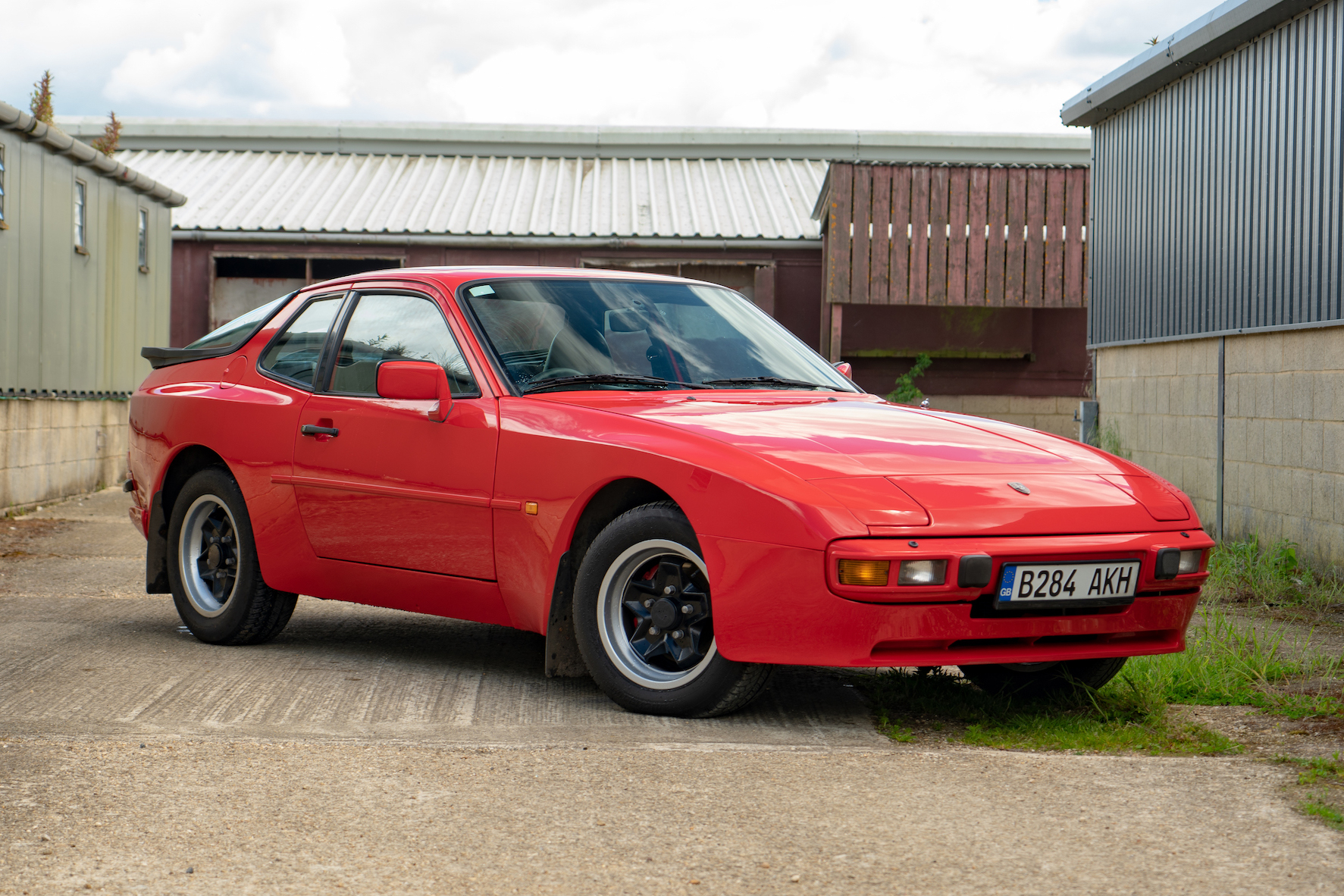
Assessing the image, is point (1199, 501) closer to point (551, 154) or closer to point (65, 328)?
point (65, 328)

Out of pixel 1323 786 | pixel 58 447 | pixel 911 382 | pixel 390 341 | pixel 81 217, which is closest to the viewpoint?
pixel 1323 786

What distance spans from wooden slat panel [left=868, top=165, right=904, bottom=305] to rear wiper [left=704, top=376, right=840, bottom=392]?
13309mm

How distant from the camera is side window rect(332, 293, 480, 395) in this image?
17.3ft

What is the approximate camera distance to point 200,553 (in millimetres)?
6070

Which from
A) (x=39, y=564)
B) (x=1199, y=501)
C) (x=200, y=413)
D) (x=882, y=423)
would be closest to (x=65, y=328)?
(x=39, y=564)

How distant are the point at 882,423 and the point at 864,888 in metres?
2.05

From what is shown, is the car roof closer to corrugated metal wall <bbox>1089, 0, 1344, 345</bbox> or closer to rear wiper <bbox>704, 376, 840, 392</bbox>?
rear wiper <bbox>704, 376, 840, 392</bbox>

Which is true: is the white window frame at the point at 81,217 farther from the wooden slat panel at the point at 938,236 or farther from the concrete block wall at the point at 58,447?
the wooden slat panel at the point at 938,236

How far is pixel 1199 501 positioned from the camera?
9.80 m

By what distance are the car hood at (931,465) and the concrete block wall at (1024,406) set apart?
1518 cm

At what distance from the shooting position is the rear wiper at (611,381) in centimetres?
501

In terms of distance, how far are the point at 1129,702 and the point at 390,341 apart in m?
3.00

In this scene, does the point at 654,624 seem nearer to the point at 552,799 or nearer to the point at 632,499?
the point at 632,499

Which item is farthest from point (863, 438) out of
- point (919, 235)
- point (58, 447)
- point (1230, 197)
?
point (919, 235)
